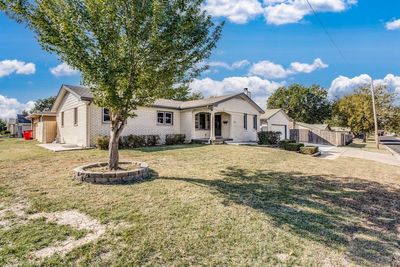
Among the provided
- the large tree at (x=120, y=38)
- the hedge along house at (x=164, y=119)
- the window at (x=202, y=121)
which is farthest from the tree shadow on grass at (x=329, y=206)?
the window at (x=202, y=121)

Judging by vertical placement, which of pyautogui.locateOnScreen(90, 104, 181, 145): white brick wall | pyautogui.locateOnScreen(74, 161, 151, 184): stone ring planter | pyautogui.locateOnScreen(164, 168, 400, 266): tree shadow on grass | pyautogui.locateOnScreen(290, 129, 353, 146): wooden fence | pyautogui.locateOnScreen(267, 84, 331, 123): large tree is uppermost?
pyautogui.locateOnScreen(267, 84, 331, 123): large tree

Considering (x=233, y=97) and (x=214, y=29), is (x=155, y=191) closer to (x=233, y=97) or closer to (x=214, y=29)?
(x=214, y=29)

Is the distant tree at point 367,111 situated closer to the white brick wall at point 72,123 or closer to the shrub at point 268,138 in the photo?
the shrub at point 268,138

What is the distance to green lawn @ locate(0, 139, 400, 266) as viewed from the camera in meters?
3.42

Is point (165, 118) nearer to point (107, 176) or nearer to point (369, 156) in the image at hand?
point (107, 176)

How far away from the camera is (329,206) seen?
580 centimetres

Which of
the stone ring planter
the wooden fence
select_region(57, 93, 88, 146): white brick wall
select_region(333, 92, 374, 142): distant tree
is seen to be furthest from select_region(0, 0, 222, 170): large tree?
select_region(333, 92, 374, 142): distant tree

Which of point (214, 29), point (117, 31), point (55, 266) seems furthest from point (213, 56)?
point (55, 266)

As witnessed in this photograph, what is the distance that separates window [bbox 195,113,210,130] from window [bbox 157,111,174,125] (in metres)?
2.10

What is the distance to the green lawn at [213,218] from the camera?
3.42 metres

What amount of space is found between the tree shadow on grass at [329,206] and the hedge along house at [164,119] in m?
9.62

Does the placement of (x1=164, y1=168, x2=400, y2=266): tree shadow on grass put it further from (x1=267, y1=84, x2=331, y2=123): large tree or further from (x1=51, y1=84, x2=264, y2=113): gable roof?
(x1=267, y1=84, x2=331, y2=123): large tree

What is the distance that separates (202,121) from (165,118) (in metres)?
3.41

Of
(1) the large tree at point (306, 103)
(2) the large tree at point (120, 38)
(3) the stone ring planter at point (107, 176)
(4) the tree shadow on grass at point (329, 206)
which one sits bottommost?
(4) the tree shadow on grass at point (329, 206)
